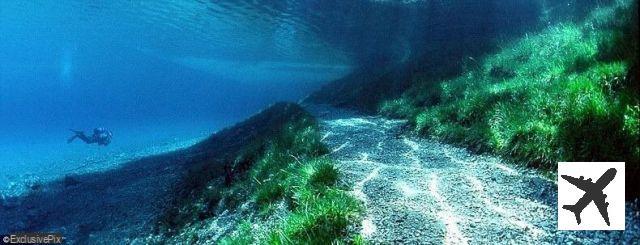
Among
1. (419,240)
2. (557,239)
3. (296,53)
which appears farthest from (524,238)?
(296,53)

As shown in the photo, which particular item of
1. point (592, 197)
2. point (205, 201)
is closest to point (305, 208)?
point (592, 197)

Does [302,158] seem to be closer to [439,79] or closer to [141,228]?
[141,228]

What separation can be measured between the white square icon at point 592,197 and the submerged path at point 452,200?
0.33 feet

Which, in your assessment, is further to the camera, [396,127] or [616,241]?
[396,127]

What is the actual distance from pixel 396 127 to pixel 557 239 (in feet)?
21.9

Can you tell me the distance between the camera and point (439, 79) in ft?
42.4

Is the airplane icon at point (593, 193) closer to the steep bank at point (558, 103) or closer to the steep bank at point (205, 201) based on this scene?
the steep bank at point (558, 103)

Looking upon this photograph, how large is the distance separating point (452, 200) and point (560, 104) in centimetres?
225

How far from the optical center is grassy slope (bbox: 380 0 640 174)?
4352mm

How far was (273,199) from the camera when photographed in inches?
234

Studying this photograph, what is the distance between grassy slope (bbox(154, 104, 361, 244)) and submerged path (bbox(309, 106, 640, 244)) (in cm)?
34

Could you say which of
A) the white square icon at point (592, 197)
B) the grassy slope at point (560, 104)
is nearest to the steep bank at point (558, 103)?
the grassy slope at point (560, 104)

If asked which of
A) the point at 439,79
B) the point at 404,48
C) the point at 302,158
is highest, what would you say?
the point at 404,48

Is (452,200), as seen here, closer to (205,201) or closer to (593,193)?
(593,193)
